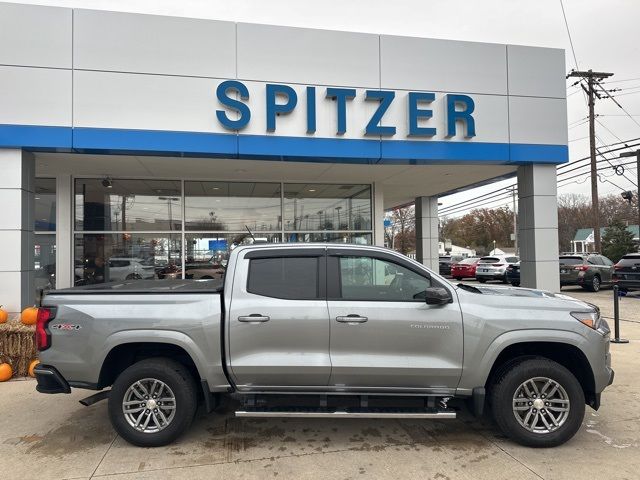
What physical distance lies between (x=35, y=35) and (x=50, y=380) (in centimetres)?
671

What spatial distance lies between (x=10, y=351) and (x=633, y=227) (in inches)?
2945

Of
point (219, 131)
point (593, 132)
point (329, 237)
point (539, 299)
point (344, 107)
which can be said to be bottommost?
point (539, 299)

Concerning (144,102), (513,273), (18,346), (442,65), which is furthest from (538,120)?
(513,273)

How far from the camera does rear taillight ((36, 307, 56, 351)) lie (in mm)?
4254

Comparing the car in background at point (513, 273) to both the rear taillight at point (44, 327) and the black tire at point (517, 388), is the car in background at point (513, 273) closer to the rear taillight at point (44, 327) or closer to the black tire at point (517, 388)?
the black tire at point (517, 388)

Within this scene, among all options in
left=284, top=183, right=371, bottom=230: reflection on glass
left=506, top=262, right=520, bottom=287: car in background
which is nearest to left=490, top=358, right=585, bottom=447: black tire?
left=284, top=183, right=371, bottom=230: reflection on glass

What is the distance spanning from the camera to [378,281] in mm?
4434

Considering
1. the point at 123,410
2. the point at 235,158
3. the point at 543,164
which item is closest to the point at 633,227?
the point at 543,164

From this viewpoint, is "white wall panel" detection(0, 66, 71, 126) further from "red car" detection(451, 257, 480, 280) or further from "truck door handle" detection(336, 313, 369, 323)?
"red car" detection(451, 257, 480, 280)

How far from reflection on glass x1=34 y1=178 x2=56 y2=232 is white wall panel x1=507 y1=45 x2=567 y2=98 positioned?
10.9 metres

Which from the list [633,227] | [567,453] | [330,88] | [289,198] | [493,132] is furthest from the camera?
[633,227]

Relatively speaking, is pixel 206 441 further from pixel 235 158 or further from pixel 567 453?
pixel 235 158

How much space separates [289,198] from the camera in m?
12.3

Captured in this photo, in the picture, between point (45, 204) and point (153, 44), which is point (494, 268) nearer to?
point (153, 44)
